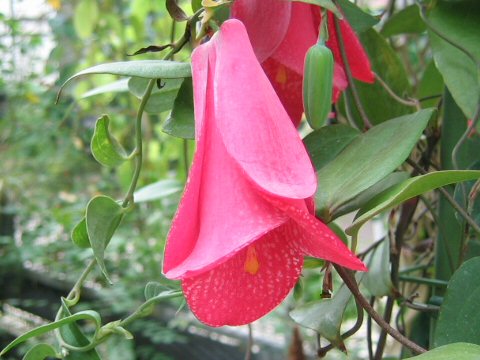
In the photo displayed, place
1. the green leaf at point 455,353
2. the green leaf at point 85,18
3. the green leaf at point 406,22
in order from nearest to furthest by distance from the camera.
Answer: the green leaf at point 455,353 < the green leaf at point 406,22 < the green leaf at point 85,18

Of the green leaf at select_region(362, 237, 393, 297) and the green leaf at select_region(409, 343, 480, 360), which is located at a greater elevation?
the green leaf at select_region(409, 343, 480, 360)

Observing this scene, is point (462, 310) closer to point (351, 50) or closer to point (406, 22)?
point (351, 50)

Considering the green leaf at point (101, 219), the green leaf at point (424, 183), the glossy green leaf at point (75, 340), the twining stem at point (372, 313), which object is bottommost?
the glossy green leaf at point (75, 340)

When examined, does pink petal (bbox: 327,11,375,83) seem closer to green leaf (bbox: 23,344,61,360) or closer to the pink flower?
the pink flower

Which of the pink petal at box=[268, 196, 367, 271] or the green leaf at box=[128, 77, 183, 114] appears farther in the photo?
the green leaf at box=[128, 77, 183, 114]

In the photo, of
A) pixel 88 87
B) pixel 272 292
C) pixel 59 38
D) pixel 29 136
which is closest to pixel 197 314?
pixel 272 292

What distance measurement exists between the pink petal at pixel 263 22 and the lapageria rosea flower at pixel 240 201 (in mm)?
26

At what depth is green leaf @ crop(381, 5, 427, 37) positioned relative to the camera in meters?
0.45

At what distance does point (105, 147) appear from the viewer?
333mm

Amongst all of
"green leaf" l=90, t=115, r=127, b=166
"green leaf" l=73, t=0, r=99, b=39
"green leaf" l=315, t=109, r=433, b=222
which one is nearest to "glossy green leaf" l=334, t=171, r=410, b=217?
"green leaf" l=315, t=109, r=433, b=222

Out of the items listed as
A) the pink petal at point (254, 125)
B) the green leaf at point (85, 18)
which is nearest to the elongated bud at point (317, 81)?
the pink petal at point (254, 125)

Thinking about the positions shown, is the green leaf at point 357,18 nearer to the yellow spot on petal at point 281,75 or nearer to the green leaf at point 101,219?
the yellow spot on petal at point 281,75

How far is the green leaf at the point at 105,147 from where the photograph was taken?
32 cm

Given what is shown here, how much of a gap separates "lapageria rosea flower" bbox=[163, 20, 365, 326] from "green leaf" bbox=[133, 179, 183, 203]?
0.23 m
